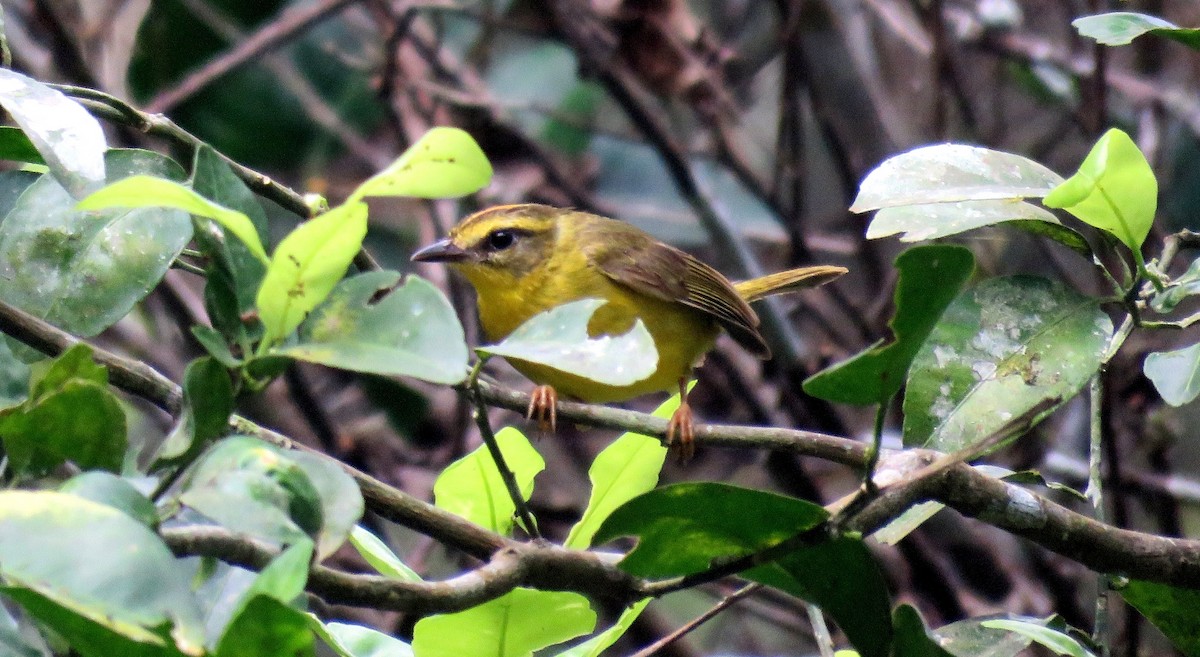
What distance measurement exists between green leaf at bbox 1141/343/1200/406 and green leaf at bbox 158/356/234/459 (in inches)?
43.2

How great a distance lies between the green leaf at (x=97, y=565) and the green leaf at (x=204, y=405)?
13 cm

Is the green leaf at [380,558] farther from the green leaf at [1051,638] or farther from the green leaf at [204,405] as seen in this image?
the green leaf at [1051,638]

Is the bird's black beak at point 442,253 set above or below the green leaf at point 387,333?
above

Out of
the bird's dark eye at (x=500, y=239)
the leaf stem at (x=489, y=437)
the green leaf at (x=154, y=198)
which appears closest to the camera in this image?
the green leaf at (x=154, y=198)

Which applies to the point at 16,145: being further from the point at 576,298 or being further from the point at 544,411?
the point at 576,298

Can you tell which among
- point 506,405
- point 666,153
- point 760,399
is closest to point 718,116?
point 666,153

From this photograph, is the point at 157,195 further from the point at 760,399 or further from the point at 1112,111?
the point at 1112,111

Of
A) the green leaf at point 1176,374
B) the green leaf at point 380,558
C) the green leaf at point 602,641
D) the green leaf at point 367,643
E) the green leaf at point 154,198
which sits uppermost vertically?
the green leaf at point 1176,374

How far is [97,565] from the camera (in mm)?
889

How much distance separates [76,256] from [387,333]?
0.52 metres

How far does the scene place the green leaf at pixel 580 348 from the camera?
108 cm

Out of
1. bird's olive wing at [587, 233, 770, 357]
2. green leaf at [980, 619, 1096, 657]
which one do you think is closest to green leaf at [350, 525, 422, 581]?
green leaf at [980, 619, 1096, 657]

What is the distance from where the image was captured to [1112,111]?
202 inches

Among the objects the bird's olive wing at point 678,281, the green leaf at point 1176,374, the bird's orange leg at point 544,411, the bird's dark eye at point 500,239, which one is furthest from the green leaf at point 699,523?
the bird's dark eye at point 500,239
